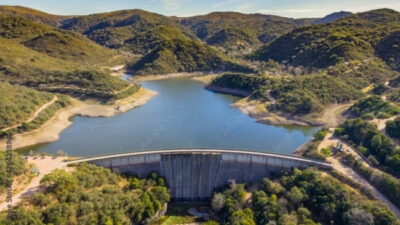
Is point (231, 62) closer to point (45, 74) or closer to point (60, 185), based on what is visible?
point (45, 74)

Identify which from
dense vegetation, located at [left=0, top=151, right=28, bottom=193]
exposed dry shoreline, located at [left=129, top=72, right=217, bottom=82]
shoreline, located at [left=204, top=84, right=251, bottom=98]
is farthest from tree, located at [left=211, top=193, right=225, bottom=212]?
exposed dry shoreline, located at [left=129, top=72, right=217, bottom=82]

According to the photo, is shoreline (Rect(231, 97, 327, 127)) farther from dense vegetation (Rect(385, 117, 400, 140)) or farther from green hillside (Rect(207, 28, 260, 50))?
green hillside (Rect(207, 28, 260, 50))

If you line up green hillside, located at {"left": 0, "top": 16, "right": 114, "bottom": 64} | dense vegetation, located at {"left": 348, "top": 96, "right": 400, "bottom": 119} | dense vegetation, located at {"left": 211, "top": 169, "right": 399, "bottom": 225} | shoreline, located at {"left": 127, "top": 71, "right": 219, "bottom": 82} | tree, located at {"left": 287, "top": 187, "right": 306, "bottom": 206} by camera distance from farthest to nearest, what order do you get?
green hillside, located at {"left": 0, "top": 16, "right": 114, "bottom": 64} < shoreline, located at {"left": 127, "top": 71, "right": 219, "bottom": 82} < dense vegetation, located at {"left": 348, "top": 96, "right": 400, "bottom": 119} < tree, located at {"left": 287, "top": 187, "right": 306, "bottom": 206} < dense vegetation, located at {"left": 211, "top": 169, "right": 399, "bottom": 225}

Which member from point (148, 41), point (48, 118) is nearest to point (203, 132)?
point (48, 118)

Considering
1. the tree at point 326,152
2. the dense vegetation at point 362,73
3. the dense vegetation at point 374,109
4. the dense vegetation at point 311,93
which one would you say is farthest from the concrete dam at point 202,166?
the dense vegetation at point 362,73

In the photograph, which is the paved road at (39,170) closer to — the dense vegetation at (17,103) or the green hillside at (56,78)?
the dense vegetation at (17,103)
